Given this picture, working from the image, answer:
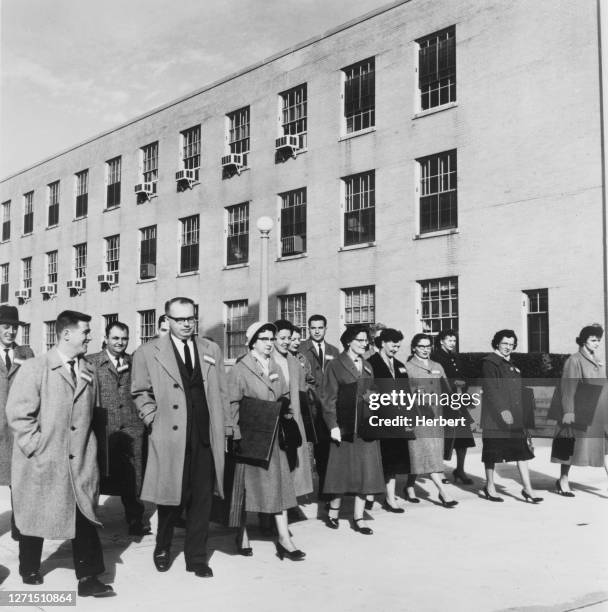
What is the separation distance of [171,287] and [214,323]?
2.93 m

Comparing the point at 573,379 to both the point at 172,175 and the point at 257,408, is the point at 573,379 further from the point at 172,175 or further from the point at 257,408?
the point at 172,175

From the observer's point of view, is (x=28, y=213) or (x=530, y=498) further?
(x=28, y=213)

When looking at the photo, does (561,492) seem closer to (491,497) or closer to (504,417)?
(491,497)

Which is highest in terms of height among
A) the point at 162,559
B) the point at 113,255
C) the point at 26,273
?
the point at 113,255

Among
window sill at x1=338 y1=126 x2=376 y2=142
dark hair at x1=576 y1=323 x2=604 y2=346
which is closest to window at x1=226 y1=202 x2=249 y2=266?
window sill at x1=338 y1=126 x2=376 y2=142

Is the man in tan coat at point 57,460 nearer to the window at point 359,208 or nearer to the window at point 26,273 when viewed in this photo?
the window at point 359,208

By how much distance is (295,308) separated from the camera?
81.6ft

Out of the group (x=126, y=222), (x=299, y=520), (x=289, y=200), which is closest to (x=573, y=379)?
(x=299, y=520)

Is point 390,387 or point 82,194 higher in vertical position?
point 82,194

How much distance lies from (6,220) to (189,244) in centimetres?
1649

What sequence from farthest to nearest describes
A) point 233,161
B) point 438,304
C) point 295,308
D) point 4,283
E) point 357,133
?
point 4,283 → point 233,161 → point 295,308 → point 357,133 → point 438,304

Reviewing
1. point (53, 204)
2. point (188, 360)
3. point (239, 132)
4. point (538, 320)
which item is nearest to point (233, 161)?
point (239, 132)

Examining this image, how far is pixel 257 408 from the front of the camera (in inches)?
263

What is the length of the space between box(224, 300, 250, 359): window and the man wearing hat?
62.8 ft
